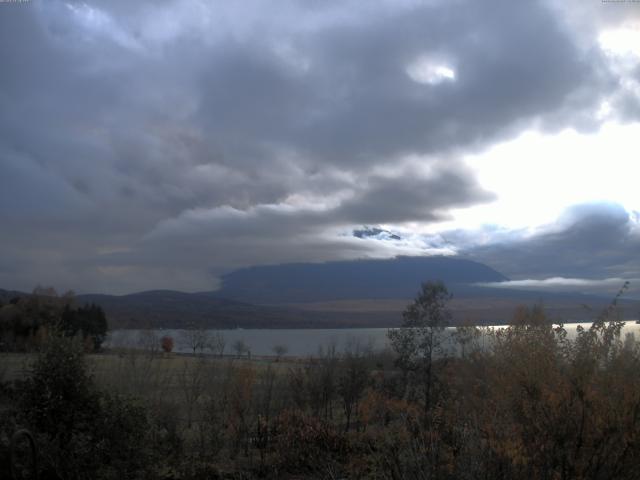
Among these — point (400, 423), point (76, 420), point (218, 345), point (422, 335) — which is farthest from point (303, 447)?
point (218, 345)

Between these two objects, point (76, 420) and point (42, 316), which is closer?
point (76, 420)

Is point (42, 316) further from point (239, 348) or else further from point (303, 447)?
point (303, 447)

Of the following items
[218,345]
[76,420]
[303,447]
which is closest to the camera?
[76,420]

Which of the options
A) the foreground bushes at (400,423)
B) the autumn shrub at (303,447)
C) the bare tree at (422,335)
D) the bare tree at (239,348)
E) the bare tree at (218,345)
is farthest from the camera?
the bare tree at (239,348)

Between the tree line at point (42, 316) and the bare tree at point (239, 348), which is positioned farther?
the tree line at point (42, 316)

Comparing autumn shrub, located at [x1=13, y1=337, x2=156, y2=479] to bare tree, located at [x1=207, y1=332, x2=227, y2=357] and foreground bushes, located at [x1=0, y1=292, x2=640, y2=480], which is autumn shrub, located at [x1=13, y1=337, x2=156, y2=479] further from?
bare tree, located at [x1=207, y1=332, x2=227, y2=357]

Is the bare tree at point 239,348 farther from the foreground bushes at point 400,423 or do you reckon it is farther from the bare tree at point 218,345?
the foreground bushes at point 400,423

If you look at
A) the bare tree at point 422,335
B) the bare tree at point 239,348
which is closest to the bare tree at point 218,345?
the bare tree at point 239,348

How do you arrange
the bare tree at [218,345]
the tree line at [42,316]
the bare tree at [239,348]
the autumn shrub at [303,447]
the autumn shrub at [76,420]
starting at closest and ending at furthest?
the autumn shrub at [76,420]
the autumn shrub at [303,447]
the bare tree at [218,345]
the bare tree at [239,348]
the tree line at [42,316]

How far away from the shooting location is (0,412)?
529 inches

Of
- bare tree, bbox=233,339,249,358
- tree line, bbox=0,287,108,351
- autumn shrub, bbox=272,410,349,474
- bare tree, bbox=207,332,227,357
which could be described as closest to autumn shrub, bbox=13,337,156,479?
autumn shrub, bbox=272,410,349,474

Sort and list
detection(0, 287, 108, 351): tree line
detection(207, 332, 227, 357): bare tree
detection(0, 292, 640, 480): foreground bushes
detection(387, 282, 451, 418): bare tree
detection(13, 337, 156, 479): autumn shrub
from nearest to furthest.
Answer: detection(0, 292, 640, 480): foreground bushes, detection(13, 337, 156, 479): autumn shrub, detection(387, 282, 451, 418): bare tree, detection(207, 332, 227, 357): bare tree, detection(0, 287, 108, 351): tree line

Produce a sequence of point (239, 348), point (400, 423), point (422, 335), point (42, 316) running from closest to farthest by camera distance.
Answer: point (400, 423) → point (422, 335) → point (239, 348) → point (42, 316)

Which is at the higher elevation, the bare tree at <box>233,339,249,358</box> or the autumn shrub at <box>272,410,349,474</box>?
the autumn shrub at <box>272,410,349,474</box>
